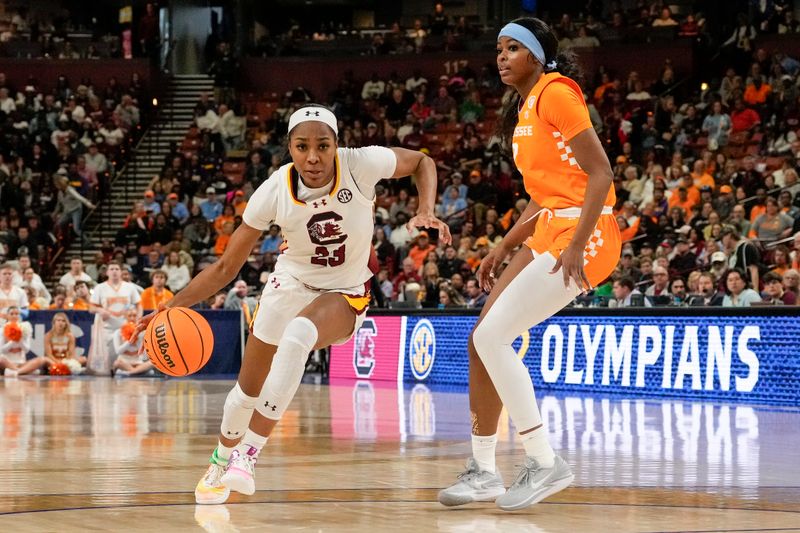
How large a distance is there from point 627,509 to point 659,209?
45.9ft

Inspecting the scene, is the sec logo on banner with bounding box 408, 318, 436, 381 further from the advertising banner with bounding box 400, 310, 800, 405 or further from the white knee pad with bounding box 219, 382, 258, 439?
the white knee pad with bounding box 219, 382, 258, 439

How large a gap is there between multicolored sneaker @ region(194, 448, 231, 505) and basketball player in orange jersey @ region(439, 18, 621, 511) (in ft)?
3.38

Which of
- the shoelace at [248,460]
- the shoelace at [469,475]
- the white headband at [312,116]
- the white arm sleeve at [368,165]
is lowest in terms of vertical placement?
the shoelace at [469,475]

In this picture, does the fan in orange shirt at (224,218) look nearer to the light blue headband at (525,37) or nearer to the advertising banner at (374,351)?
the advertising banner at (374,351)

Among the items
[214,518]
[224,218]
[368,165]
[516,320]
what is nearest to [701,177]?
[224,218]

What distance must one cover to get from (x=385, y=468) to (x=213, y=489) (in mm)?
1660

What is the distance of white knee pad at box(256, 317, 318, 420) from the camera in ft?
19.6

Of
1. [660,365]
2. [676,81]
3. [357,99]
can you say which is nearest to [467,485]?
[660,365]

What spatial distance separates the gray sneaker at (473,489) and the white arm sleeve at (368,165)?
147 cm

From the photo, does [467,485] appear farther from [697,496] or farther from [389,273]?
[389,273]

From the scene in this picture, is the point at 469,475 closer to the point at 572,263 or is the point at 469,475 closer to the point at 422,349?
the point at 572,263

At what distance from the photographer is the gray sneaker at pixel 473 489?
582 centimetres

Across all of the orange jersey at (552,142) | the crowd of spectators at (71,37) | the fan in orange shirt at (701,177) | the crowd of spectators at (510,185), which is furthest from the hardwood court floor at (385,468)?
the crowd of spectators at (71,37)

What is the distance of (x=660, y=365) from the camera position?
13.7m
